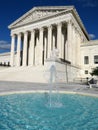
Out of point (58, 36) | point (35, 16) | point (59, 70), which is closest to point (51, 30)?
point (58, 36)

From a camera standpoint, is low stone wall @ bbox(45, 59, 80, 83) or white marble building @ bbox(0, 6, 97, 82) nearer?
low stone wall @ bbox(45, 59, 80, 83)

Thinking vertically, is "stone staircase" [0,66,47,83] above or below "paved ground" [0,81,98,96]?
above

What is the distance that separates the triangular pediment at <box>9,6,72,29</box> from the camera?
37312 mm

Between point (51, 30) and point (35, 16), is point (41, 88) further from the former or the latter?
point (35, 16)

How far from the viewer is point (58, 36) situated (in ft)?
117

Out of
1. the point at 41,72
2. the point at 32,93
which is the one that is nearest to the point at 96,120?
the point at 32,93

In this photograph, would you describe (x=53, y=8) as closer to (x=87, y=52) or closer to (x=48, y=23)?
(x=48, y=23)

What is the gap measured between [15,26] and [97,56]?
2429 centimetres

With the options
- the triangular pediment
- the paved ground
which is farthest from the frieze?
the paved ground

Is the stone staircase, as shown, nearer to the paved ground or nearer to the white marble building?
the white marble building

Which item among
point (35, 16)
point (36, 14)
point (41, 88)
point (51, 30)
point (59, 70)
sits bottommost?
point (41, 88)

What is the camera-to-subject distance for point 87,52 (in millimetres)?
40750

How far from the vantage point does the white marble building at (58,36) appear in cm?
3419

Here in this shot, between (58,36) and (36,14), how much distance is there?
1080cm
